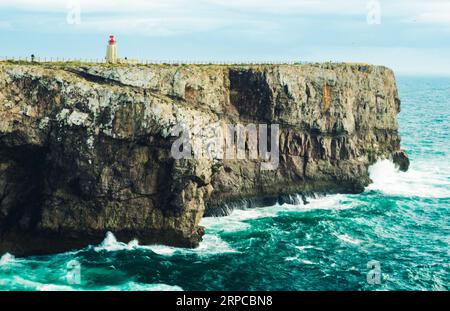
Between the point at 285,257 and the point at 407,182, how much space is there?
46.5m

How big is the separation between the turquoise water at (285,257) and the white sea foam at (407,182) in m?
6.31

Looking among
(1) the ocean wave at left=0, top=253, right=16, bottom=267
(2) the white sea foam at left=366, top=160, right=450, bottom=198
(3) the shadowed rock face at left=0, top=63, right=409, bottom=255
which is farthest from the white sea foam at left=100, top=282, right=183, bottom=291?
(2) the white sea foam at left=366, top=160, right=450, bottom=198

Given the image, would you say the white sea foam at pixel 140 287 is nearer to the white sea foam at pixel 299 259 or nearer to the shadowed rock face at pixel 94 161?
the shadowed rock face at pixel 94 161

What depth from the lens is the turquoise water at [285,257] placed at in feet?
186

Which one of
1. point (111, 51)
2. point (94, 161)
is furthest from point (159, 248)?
point (111, 51)

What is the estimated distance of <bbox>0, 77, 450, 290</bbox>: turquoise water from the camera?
56.6m

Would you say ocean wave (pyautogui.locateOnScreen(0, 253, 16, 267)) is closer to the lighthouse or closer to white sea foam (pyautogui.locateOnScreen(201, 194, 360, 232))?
white sea foam (pyautogui.locateOnScreen(201, 194, 360, 232))

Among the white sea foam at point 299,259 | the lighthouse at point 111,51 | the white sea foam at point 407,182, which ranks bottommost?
the white sea foam at point 299,259

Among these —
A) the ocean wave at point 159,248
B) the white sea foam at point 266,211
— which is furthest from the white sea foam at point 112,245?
the white sea foam at point 266,211

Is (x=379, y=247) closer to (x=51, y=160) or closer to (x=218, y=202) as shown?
(x=218, y=202)

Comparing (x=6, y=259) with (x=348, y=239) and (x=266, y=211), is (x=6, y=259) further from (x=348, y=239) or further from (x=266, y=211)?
(x=348, y=239)

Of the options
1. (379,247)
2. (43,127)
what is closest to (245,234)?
(379,247)

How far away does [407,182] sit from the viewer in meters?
102
